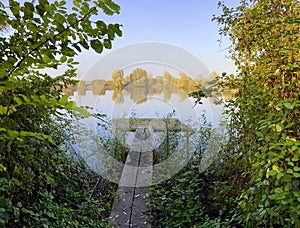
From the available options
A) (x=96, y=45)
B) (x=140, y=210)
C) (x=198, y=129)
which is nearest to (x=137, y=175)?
(x=140, y=210)

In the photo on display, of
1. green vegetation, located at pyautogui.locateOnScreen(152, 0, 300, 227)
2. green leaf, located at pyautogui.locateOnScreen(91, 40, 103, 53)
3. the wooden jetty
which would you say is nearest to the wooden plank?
the wooden jetty

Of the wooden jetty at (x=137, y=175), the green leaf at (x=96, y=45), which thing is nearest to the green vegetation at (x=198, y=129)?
Answer: the green leaf at (x=96, y=45)

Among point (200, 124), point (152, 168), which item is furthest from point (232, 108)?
point (152, 168)

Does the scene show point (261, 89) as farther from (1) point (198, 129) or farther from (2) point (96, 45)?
(1) point (198, 129)

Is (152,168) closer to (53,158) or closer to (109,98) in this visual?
(109,98)

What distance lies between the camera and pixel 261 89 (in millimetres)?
1553

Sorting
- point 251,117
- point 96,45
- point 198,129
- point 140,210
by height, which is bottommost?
point 140,210

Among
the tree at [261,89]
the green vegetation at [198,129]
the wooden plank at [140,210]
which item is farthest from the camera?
the wooden plank at [140,210]

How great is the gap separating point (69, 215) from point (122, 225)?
21.2 inches

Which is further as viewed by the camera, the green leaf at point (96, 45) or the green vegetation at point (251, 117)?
the green vegetation at point (251, 117)

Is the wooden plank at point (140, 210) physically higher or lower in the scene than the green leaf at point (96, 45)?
lower

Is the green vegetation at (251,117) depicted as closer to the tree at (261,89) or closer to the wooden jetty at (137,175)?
the tree at (261,89)

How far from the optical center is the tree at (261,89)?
1.13 metres

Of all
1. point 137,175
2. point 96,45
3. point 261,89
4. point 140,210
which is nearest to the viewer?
point 96,45
